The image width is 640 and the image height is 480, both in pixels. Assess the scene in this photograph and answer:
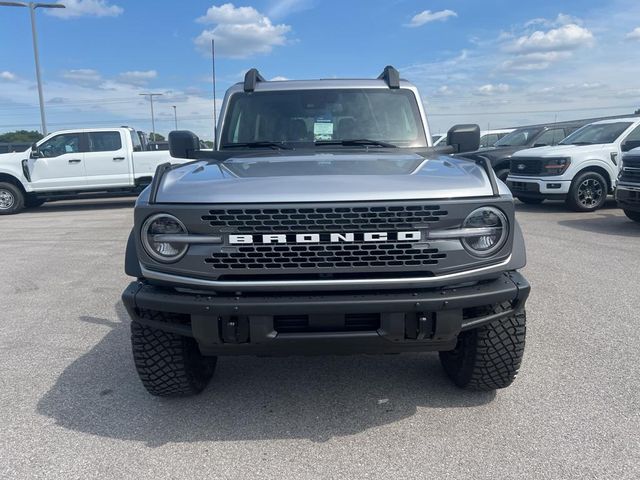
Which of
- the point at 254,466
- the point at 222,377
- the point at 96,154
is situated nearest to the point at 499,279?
the point at 254,466

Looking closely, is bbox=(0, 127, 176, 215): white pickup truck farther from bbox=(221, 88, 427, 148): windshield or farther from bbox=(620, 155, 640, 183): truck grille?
bbox=(620, 155, 640, 183): truck grille

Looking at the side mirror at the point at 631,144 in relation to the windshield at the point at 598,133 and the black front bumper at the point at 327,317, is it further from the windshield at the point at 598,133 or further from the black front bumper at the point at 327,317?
the black front bumper at the point at 327,317

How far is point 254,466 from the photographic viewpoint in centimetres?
267

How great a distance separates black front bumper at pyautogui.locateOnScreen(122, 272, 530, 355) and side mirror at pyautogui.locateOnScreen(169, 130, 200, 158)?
176 centimetres

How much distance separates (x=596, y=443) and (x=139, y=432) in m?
2.39

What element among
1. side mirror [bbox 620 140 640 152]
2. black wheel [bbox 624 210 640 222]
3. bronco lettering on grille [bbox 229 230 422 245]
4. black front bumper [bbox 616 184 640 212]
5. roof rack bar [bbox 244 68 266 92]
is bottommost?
black wheel [bbox 624 210 640 222]

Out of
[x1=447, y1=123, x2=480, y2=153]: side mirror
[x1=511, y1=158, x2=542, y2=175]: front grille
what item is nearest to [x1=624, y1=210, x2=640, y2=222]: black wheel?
[x1=511, y1=158, x2=542, y2=175]: front grille

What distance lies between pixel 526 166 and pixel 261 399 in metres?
9.85

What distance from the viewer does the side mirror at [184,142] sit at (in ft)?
14.0

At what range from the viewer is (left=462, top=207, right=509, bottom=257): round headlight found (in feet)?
8.89

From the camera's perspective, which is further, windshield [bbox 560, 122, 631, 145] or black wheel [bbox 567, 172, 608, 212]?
windshield [bbox 560, 122, 631, 145]

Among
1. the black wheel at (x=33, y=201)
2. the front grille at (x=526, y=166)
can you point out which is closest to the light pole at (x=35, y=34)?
the black wheel at (x=33, y=201)

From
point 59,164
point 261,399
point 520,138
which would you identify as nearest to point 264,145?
point 261,399

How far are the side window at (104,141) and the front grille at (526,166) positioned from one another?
953cm
